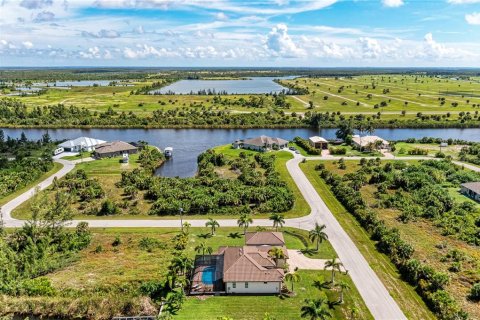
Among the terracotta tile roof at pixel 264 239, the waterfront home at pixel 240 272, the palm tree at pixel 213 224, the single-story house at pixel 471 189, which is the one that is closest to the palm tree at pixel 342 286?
the waterfront home at pixel 240 272

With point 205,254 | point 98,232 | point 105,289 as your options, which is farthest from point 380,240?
point 98,232

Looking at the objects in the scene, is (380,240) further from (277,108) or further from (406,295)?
(277,108)

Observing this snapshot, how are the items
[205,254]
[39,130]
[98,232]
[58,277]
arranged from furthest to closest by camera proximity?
[39,130], [98,232], [205,254], [58,277]

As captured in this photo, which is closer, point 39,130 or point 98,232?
point 98,232

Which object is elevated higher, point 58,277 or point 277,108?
point 277,108

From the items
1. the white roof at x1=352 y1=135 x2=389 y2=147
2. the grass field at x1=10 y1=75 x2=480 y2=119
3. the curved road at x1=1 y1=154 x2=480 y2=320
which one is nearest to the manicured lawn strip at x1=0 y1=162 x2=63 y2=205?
the curved road at x1=1 y1=154 x2=480 y2=320

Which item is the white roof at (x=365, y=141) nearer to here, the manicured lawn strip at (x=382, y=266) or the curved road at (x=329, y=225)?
the curved road at (x=329, y=225)

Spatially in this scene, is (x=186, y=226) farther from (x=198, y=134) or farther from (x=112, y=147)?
(x=198, y=134)

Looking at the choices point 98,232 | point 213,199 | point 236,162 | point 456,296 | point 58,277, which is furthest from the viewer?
point 236,162
